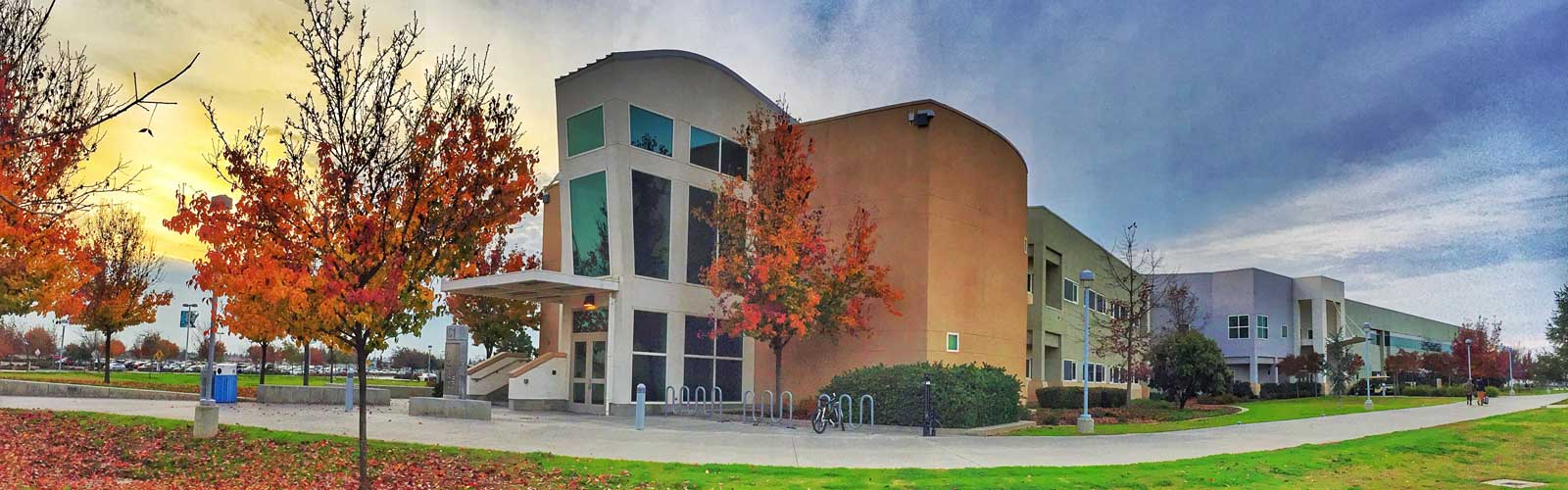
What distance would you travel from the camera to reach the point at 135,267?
36.3m

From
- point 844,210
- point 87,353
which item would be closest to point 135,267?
point 844,210

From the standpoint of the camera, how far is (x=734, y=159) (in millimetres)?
29750

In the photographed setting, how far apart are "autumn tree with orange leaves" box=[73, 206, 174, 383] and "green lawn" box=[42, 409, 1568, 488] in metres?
17.1

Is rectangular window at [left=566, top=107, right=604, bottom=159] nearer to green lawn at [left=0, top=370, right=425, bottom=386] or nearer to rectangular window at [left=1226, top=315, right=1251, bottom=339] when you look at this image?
green lawn at [left=0, top=370, right=425, bottom=386]

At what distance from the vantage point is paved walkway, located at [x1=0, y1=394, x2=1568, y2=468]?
51.4ft

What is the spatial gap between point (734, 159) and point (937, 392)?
10488mm

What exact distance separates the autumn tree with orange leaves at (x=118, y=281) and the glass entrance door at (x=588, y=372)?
16691 mm

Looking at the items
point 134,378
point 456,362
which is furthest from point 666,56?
point 134,378

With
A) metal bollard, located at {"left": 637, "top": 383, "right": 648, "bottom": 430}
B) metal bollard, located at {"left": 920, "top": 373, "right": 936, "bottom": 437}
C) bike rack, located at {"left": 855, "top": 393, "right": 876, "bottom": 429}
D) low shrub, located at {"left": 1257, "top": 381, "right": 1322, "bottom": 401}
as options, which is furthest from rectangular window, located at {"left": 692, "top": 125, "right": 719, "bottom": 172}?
low shrub, located at {"left": 1257, "top": 381, "right": 1322, "bottom": 401}

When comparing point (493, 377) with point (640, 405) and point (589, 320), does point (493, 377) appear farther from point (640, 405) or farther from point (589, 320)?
point (640, 405)

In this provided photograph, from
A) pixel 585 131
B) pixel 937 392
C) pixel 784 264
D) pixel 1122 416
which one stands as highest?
pixel 585 131

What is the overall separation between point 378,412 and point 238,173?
494 inches

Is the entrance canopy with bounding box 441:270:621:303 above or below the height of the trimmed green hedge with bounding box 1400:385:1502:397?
above

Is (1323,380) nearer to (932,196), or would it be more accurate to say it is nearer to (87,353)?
(932,196)
